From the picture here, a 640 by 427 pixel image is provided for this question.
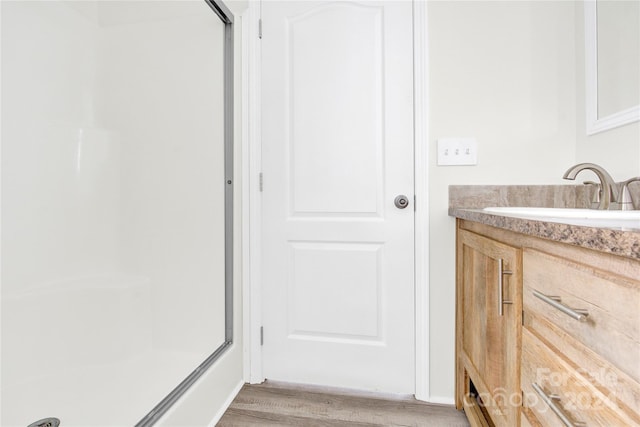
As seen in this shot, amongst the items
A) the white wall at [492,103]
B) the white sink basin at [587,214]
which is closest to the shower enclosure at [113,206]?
the white wall at [492,103]

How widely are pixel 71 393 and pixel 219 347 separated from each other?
58 centimetres

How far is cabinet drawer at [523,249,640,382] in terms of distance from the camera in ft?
1.49

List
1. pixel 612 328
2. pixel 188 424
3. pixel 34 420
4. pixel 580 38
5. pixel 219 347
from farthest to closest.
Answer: pixel 219 347 → pixel 580 38 → pixel 188 424 → pixel 34 420 → pixel 612 328

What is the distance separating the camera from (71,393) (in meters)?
1.01

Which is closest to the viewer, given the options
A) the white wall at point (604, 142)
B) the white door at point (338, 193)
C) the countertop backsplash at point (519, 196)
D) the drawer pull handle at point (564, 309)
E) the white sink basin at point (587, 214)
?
the drawer pull handle at point (564, 309)

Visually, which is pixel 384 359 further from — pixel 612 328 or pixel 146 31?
pixel 146 31

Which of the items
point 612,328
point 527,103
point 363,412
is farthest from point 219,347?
point 527,103

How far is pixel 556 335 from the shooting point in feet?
2.09

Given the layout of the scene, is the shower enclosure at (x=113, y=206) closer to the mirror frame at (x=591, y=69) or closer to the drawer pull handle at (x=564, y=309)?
the drawer pull handle at (x=564, y=309)

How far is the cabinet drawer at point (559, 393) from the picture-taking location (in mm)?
496

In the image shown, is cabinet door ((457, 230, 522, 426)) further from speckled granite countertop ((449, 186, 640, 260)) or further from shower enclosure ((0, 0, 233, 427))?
shower enclosure ((0, 0, 233, 427))

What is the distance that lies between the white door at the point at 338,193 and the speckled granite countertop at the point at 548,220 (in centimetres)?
27

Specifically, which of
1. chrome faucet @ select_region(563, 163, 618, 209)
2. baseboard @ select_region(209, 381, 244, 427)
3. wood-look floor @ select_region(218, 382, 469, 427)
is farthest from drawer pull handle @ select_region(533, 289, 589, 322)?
baseboard @ select_region(209, 381, 244, 427)

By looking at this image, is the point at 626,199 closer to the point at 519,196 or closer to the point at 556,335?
the point at 519,196
